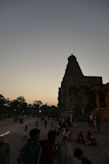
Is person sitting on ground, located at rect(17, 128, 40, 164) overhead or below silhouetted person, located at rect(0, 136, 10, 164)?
overhead

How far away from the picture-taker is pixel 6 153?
4.18 meters

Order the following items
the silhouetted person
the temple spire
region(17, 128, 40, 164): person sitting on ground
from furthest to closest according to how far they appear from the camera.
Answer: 1. the temple spire
2. the silhouetted person
3. region(17, 128, 40, 164): person sitting on ground

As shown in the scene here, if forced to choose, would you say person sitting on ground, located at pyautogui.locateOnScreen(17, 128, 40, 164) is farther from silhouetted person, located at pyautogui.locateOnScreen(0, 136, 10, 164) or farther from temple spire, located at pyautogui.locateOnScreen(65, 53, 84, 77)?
temple spire, located at pyautogui.locateOnScreen(65, 53, 84, 77)

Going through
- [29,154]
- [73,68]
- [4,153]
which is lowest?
[4,153]

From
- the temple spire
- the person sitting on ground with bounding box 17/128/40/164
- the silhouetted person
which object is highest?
the temple spire

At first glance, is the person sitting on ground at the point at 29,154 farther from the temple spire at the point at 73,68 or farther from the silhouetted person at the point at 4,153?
the temple spire at the point at 73,68

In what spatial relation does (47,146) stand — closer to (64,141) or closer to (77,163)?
(77,163)

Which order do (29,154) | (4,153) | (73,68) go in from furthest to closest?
(73,68)
(4,153)
(29,154)

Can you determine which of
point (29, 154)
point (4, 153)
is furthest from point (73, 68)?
point (29, 154)

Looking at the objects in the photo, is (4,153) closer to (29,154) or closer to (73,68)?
(29,154)

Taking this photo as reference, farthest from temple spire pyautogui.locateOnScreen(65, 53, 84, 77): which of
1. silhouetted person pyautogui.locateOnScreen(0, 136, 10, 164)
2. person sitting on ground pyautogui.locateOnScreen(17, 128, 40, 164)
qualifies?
person sitting on ground pyautogui.locateOnScreen(17, 128, 40, 164)

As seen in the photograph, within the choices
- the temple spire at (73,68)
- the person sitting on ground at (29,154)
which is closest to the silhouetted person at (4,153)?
the person sitting on ground at (29,154)

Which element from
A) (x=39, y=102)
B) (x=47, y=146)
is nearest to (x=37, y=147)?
(x=47, y=146)

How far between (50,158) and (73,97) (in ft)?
102
